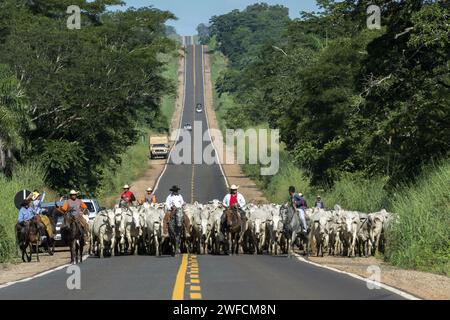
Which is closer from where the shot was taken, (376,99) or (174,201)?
(174,201)

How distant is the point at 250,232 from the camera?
111 feet

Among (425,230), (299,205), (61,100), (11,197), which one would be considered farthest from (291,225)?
(61,100)

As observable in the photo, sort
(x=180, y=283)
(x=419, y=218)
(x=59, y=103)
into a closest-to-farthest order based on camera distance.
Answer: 1. (x=180, y=283)
2. (x=419, y=218)
3. (x=59, y=103)

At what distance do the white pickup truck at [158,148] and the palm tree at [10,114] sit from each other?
186 feet

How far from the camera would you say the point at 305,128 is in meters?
59.4

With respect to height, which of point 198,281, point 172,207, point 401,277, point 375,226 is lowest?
point 401,277

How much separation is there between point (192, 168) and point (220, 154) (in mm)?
11556

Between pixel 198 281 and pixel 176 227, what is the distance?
10.5 meters

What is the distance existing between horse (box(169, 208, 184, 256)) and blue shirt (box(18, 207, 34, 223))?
4.15m

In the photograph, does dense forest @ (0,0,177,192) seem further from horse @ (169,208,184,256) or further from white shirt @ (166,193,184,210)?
horse @ (169,208,184,256)

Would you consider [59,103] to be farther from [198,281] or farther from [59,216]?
[198,281]

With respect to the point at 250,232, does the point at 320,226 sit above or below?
above

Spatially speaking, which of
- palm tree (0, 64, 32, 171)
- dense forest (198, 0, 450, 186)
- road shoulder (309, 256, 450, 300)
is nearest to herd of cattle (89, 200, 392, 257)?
road shoulder (309, 256, 450, 300)

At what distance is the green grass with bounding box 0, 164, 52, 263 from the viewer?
3164cm
